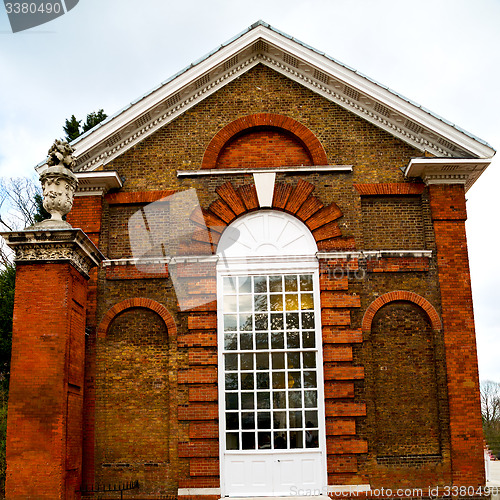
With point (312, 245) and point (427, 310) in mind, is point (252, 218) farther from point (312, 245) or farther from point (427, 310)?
point (427, 310)

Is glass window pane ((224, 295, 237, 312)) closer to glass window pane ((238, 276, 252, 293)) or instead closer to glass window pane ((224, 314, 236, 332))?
glass window pane ((224, 314, 236, 332))

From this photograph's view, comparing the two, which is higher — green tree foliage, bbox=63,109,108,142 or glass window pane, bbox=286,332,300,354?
green tree foliage, bbox=63,109,108,142

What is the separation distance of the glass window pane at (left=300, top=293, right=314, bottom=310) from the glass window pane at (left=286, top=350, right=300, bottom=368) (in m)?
1.03

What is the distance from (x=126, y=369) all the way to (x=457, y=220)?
8.16m

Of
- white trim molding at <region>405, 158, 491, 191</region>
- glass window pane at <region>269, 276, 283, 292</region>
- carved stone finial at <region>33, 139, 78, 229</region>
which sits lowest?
glass window pane at <region>269, 276, 283, 292</region>

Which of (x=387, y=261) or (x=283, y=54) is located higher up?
(x=283, y=54)

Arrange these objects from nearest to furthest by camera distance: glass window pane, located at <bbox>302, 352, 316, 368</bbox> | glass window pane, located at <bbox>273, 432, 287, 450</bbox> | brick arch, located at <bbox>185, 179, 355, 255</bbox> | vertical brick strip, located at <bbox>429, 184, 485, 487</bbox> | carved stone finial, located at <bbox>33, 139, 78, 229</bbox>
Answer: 1. carved stone finial, located at <bbox>33, 139, 78, 229</bbox>
2. vertical brick strip, located at <bbox>429, 184, 485, 487</bbox>
3. glass window pane, located at <bbox>273, 432, 287, 450</bbox>
4. glass window pane, located at <bbox>302, 352, 316, 368</bbox>
5. brick arch, located at <bbox>185, 179, 355, 255</bbox>

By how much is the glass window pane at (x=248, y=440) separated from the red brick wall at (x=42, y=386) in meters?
3.52

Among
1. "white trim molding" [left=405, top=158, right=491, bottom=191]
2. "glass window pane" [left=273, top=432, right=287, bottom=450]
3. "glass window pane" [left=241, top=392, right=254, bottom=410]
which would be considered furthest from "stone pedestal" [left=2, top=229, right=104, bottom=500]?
"white trim molding" [left=405, top=158, right=491, bottom=191]

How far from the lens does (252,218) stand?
15.1 meters

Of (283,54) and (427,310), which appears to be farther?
(283,54)

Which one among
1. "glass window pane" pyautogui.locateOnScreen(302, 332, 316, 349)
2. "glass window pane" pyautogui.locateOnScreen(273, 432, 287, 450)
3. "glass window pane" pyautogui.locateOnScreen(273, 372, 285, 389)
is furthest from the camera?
"glass window pane" pyautogui.locateOnScreen(302, 332, 316, 349)

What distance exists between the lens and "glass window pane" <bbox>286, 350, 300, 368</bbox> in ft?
46.5

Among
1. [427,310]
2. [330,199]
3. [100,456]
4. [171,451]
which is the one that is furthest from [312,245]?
[100,456]
